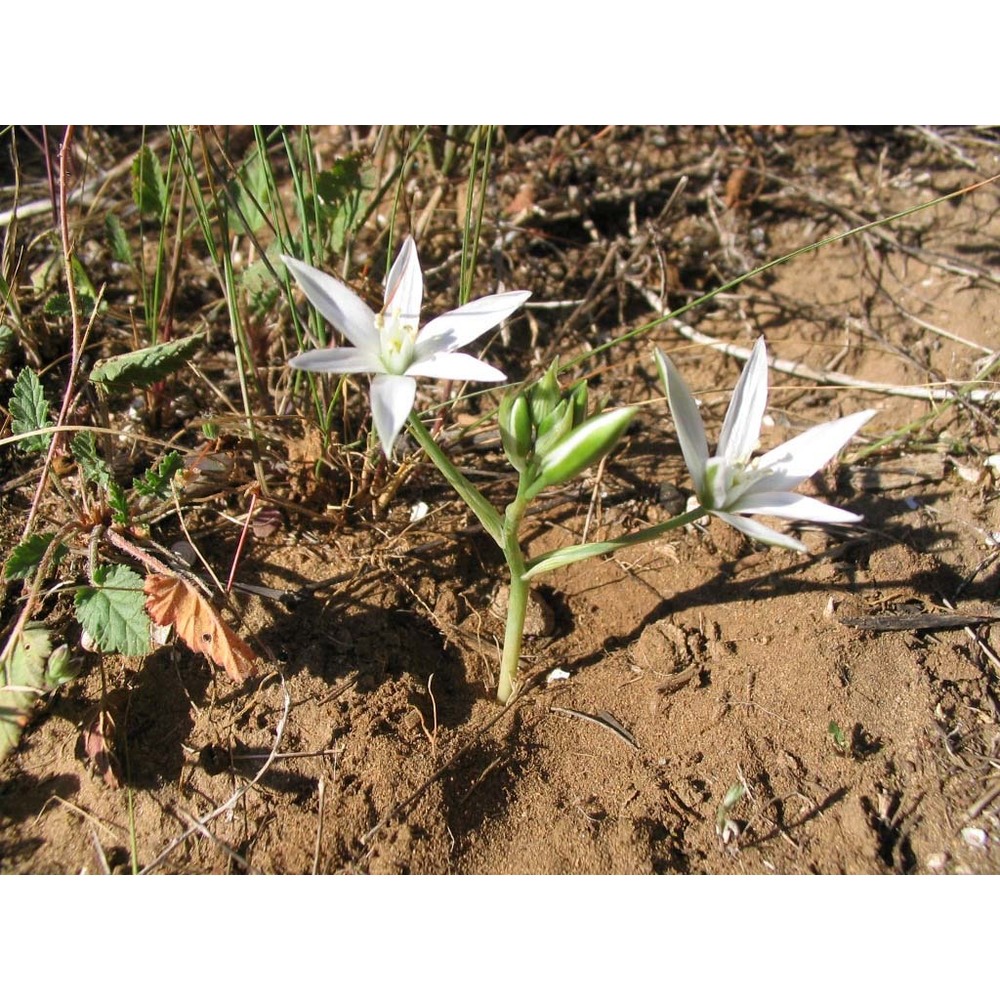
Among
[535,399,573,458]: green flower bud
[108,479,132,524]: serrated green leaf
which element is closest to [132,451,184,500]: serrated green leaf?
[108,479,132,524]: serrated green leaf

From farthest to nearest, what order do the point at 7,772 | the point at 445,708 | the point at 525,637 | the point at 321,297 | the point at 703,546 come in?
the point at 703,546 < the point at 525,637 < the point at 445,708 < the point at 7,772 < the point at 321,297

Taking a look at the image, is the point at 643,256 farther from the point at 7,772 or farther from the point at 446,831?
the point at 7,772

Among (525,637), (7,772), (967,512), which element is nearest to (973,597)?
(967,512)

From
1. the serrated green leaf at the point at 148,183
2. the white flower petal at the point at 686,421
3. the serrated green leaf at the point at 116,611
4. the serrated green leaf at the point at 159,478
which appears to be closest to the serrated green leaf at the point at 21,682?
the serrated green leaf at the point at 116,611

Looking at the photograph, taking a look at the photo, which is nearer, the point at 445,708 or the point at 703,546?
the point at 445,708

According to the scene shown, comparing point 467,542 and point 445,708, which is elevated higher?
point 467,542

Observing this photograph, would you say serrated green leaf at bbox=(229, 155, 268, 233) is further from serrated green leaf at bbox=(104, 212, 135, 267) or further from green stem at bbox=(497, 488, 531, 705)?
green stem at bbox=(497, 488, 531, 705)
